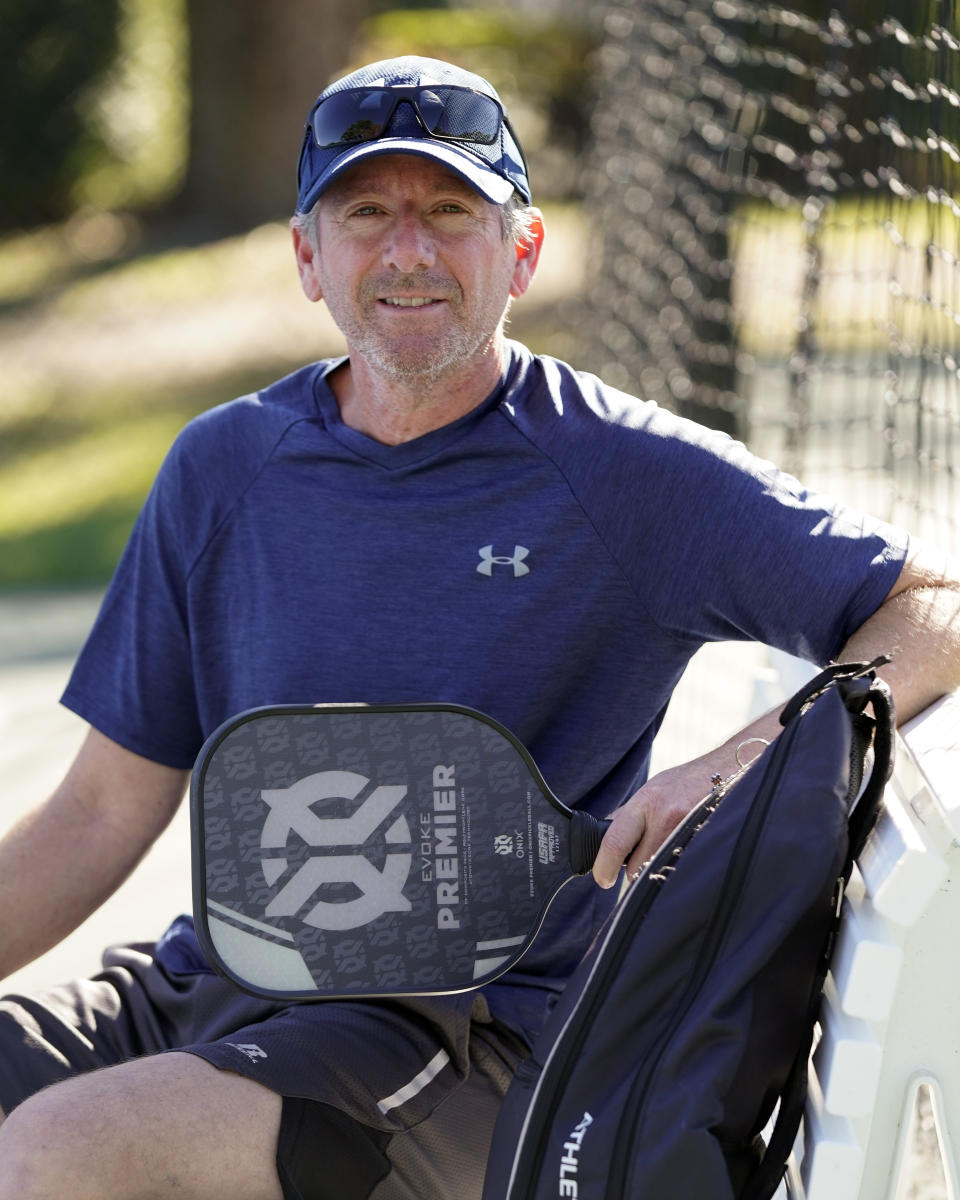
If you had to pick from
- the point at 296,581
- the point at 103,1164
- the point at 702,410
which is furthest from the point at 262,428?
the point at 702,410

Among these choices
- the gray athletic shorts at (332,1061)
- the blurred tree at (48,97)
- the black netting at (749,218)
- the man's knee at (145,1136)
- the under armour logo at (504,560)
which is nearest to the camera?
the man's knee at (145,1136)

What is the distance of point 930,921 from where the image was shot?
5.23 ft

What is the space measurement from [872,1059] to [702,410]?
5.22m

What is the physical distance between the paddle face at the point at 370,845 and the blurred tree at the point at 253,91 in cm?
1060

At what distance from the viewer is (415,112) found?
2285 mm

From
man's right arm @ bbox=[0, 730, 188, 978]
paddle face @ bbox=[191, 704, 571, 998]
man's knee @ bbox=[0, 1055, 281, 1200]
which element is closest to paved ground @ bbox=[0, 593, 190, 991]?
man's right arm @ bbox=[0, 730, 188, 978]

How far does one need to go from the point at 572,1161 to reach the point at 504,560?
2.87 feet

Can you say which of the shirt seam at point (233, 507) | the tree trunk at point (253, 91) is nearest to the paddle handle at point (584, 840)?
the shirt seam at point (233, 507)

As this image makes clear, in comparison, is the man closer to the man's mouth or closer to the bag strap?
the man's mouth

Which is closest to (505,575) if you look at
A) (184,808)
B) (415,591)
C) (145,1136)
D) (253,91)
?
(415,591)

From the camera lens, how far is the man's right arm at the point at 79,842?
232cm

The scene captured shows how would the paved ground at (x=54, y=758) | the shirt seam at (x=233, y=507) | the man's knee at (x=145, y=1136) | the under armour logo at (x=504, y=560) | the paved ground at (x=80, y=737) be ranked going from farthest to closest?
the paved ground at (x=54, y=758)
the paved ground at (x=80, y=737)
the shirt seam at (x=233, y=507)
the under armour logo at (x=504, y=560)
the man's knee at (x=145, y=1136)

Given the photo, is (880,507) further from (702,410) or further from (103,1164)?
(103,1164)

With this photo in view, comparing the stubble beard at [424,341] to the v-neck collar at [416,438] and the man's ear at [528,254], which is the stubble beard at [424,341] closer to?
the v-neck collar at [416,438]
